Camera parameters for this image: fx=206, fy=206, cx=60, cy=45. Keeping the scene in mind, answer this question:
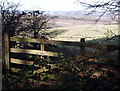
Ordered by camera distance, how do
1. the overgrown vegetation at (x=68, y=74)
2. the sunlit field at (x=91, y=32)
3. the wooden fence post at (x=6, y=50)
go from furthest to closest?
the wooden fence post at (x=6, y=50) < the sunlit field at (x=91, y=32) < the overgrown vegetation at (x=68, y=74)

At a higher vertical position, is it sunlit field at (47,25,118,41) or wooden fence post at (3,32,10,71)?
sunlit field at (47,25,118,41)

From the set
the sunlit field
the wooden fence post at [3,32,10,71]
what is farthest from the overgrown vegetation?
the sunlit field

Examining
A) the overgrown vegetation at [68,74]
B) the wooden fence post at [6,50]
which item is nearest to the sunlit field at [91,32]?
the overgrown vegetation at [68,74]

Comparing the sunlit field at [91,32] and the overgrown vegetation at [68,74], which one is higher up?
the sunlit field at [91,32]

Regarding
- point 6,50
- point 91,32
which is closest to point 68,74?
point 91,32

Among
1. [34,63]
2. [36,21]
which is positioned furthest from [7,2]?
[34,63]

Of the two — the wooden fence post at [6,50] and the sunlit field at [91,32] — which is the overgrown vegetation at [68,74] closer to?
the wooden fence post at [6,50]

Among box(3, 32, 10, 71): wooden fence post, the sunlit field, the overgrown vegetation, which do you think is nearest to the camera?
the overgrown vegetation

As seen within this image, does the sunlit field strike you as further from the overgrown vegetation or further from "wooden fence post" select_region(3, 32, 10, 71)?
"wooden fence post" select_region(3, 32, 10, 71)

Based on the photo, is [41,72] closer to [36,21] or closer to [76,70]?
[76,70]

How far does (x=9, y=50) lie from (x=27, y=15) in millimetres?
3944

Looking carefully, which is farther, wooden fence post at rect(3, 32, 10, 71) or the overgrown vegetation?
wooden fence post at rect(3, 32, 10, 71)

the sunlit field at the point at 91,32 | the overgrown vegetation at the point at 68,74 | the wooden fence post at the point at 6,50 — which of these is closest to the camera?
the overgrown vegetation at the point at 68,74

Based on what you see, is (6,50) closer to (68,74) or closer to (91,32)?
(68,74)
